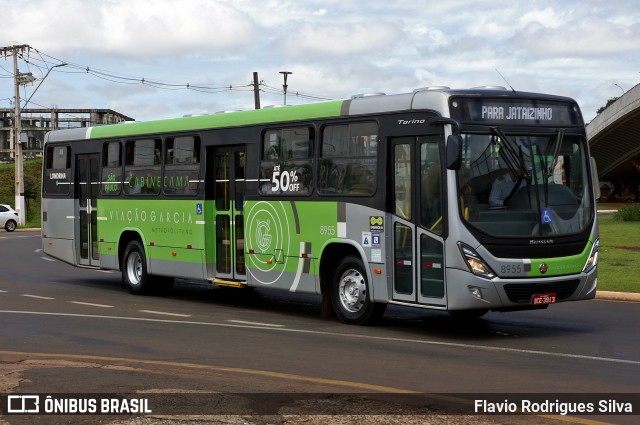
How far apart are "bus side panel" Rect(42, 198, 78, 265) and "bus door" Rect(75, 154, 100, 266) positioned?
0.69 feet

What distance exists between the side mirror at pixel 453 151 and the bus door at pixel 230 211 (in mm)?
5246

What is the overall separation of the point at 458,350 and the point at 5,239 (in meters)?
36.5

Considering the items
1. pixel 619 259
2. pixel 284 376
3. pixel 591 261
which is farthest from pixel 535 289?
pixel 619 259

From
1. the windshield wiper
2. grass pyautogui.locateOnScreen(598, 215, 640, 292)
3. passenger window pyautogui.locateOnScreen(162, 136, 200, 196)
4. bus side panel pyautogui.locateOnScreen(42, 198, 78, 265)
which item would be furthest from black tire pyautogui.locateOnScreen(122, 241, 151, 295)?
the windshield wiper

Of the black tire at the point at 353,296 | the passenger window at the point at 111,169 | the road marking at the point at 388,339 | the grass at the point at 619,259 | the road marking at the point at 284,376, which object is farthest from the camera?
the passenger window at the point at 111,169

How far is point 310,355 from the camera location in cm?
1214

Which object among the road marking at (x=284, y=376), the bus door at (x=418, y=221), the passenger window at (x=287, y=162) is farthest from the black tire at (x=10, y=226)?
the road marking at (x=284, y=376)

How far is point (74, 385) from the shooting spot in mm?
9867

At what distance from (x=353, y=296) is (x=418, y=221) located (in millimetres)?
1824

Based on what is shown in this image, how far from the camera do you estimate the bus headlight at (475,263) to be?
13406mm

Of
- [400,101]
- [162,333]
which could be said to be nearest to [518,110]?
[400,101]

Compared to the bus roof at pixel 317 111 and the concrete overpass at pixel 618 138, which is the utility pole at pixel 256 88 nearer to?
the concrete overpass at pixel 618 138

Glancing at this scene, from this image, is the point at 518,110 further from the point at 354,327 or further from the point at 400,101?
the point at 354,327

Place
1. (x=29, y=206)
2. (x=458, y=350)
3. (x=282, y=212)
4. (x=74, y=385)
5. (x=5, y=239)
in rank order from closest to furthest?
(x=74, y=385) < (x=458, y=350) < (x=282, y=212) < (x=5, y=239) < (x=29, y=206)
